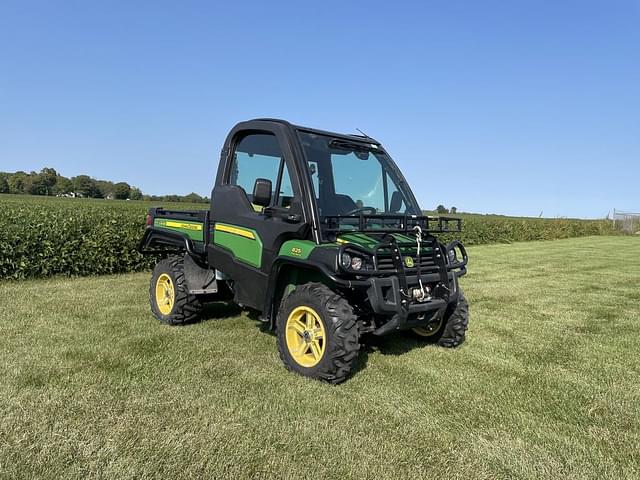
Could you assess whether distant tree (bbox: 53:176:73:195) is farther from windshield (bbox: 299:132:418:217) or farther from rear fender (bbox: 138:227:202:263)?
windshield (bbox: 299:132:418:217)

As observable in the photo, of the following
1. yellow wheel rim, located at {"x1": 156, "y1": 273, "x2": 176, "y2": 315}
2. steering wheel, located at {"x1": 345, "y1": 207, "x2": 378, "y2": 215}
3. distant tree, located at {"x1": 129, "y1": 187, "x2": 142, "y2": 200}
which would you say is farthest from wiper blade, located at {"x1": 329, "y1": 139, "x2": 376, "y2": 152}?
distant tree, located at {"x1": 129, "y1": 187, "x2": 142, "y2": 200}

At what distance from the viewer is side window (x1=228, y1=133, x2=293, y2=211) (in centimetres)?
435

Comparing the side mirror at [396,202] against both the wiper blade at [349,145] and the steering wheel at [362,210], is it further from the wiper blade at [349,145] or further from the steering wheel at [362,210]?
the wiper blade at [349,145]

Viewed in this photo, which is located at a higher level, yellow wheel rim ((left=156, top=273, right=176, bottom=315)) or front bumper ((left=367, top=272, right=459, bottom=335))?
front bumper ((left=367, top=272, right=459, bottom=335))

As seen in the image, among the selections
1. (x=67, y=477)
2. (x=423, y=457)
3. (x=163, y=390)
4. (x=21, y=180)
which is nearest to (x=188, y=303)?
(x=163, y=390)

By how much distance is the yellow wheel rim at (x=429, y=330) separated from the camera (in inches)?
193

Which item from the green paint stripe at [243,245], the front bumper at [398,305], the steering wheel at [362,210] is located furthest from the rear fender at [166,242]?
the front bumper at [398,305]

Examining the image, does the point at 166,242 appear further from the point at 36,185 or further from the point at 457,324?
the point at 36,185

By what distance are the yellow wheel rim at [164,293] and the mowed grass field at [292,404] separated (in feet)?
0.76

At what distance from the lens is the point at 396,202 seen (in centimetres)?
492

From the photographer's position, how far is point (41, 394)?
3.41 metres

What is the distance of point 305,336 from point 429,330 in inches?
63.8

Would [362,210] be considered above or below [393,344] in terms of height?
above

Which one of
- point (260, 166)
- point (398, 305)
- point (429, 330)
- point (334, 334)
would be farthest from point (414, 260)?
point (260, 166)
